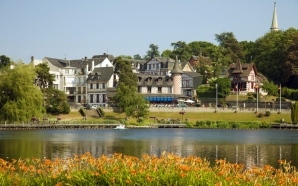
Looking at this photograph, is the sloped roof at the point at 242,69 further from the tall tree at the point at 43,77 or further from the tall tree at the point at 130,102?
the tall tree at the point at 43,77

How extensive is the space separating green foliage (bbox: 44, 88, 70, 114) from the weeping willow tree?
52.7 ft

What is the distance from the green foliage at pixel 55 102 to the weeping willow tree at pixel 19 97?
1605cm

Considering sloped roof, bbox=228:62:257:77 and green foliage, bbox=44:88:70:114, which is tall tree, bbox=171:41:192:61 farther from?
green foliage, bbox=44:88:70:114

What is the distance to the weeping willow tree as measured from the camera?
78.4 meters

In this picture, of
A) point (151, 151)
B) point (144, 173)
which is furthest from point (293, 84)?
point (144, 173)

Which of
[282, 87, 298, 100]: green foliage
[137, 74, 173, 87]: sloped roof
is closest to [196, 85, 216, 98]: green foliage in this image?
[137, 74, 173, 87]: sloped roof

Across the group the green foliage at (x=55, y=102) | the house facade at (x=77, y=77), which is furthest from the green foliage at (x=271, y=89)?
the green foliage at (x=55, y=102)

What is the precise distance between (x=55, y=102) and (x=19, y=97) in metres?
20.1

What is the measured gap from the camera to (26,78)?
80625mm

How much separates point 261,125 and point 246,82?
1291 inches

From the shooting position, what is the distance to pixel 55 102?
98812 millimetres

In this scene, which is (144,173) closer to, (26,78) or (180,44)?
(26,78)

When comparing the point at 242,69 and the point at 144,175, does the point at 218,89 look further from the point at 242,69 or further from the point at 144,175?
the point at 144,175

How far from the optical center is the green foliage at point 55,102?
9706 cm
